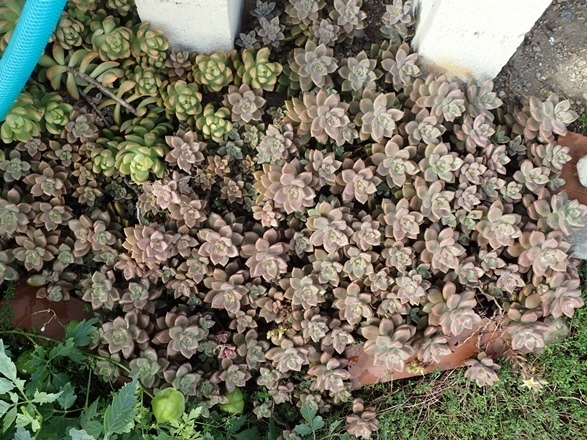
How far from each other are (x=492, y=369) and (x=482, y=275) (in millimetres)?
431

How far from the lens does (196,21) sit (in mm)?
2434

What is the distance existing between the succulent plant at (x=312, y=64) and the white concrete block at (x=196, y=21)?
0.33m

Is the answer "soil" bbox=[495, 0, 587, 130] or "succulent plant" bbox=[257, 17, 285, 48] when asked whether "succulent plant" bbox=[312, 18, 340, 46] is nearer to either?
"succulent plant" bbox=[257, 17, 285, 48]

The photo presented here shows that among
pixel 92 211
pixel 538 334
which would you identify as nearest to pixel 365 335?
pixel 538 334

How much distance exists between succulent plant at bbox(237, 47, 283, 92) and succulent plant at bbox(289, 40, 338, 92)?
0.09 m

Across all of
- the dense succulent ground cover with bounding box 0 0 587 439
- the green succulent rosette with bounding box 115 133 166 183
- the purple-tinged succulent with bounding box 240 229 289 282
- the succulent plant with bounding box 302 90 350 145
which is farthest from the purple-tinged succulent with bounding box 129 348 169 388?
the succulent plant with bounding box 302 90 350 145

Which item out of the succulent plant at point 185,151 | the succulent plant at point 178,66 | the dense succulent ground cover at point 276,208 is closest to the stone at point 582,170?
the dense succulent ground cover at point 276,208

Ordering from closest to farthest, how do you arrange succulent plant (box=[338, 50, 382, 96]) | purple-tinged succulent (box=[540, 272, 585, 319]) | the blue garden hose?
the blue garden hose
purple-tinged succulent (box=[540, 272, 585, 319])
succulent plant (box=[338, 50, 382, 96])

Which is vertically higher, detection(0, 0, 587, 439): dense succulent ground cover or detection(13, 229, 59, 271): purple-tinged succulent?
detection(0, 0, 587, 439): dense succulent ground cover

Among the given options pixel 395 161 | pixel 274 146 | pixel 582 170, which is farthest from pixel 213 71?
pixel 582 170

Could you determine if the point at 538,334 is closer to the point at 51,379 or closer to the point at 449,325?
the point at 449,325

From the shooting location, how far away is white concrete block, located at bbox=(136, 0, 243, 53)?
235 centimetres

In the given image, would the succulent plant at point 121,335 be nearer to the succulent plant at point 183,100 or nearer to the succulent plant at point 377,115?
the succulent plant at point 183,100

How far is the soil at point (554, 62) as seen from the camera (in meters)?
2.82
